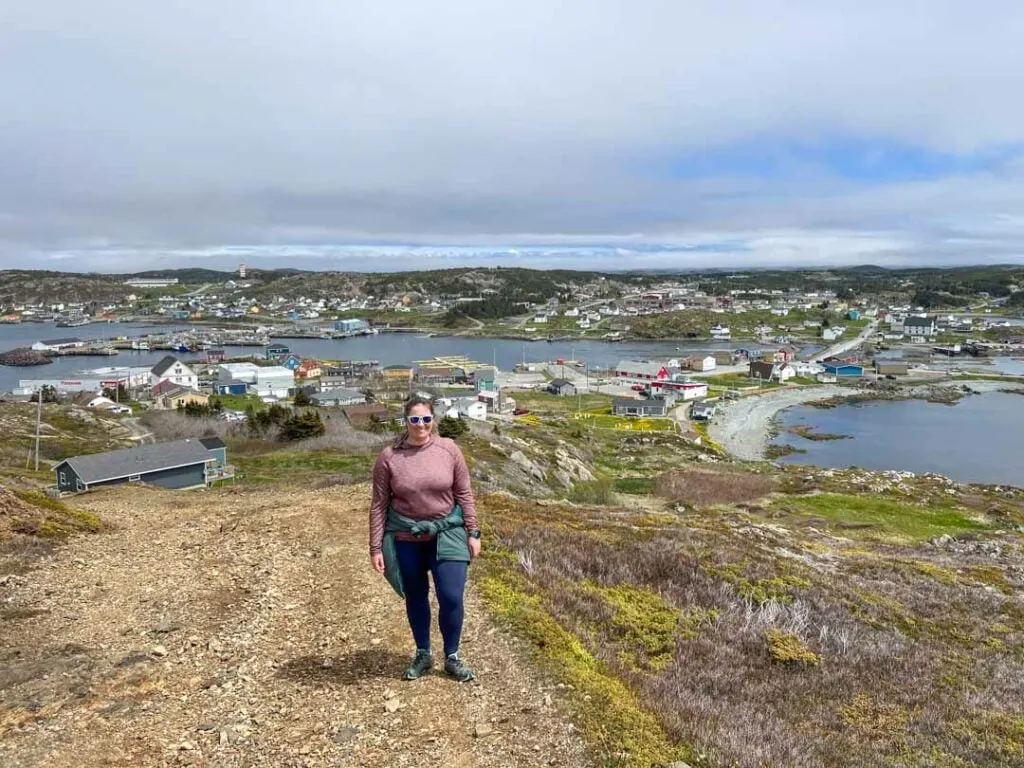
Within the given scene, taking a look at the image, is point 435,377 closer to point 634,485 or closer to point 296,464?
point 634,485

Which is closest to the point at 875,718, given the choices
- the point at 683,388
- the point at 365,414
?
the point at 365,414

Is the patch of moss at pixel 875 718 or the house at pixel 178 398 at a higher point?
the patch of moss at pixel 875 718

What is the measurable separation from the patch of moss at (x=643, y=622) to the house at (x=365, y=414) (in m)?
39.1

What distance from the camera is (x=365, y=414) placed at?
5369 cm

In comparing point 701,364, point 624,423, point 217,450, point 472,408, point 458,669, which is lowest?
point 624,423

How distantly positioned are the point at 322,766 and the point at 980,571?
17515 millimetres

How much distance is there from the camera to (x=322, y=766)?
4.57 metres

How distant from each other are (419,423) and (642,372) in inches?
3439

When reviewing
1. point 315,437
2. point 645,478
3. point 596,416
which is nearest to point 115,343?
point 596,416

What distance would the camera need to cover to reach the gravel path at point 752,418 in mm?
57000

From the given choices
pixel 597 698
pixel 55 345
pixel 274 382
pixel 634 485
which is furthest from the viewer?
pixel 55 345

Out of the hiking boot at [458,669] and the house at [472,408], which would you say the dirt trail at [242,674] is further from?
the house at [472,408]

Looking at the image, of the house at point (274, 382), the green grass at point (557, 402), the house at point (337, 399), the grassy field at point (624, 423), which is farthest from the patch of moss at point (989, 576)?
the house at point (274, 382)

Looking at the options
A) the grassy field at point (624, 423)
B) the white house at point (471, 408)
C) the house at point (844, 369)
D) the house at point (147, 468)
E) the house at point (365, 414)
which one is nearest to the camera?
the house at point (147, 468)
